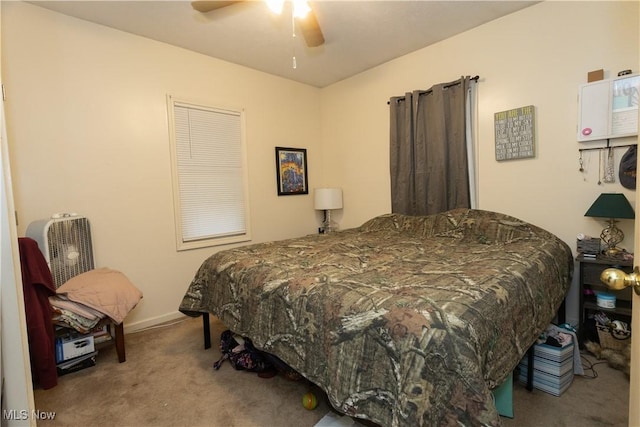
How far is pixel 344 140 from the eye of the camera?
4230mm

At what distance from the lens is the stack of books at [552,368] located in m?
1.82

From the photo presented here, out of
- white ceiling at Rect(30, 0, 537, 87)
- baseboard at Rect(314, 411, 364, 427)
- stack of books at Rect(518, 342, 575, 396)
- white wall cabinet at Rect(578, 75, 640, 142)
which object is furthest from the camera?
white ceiling at Rect(30, 0, 537, 87)

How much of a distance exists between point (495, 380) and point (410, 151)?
101 inches

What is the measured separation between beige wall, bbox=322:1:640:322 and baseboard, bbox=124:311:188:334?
3213 mm

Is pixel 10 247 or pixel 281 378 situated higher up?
pixel 10 247

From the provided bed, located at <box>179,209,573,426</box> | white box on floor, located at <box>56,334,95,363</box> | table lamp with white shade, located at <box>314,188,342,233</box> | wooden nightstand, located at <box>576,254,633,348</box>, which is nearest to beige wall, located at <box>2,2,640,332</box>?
wooden nightstand, located at <box>576,254,633,348</box>

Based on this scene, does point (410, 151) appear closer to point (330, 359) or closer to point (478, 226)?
point (478, 226)

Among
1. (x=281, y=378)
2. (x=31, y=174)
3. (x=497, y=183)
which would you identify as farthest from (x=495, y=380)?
(x=31, y=174)

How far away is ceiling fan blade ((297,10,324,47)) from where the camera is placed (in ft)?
7.54

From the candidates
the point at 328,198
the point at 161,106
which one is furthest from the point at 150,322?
the point at 328,198

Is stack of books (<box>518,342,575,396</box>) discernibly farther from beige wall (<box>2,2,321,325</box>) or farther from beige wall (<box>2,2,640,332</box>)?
beige wall (<box>2,2,321,325</box>)

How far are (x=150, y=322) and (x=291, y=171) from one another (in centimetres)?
231

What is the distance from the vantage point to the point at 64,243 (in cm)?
240

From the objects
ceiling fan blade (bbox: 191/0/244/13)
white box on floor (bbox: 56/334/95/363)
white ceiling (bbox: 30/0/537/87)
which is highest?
white ceiling (bbox: 30/0/537/87)
